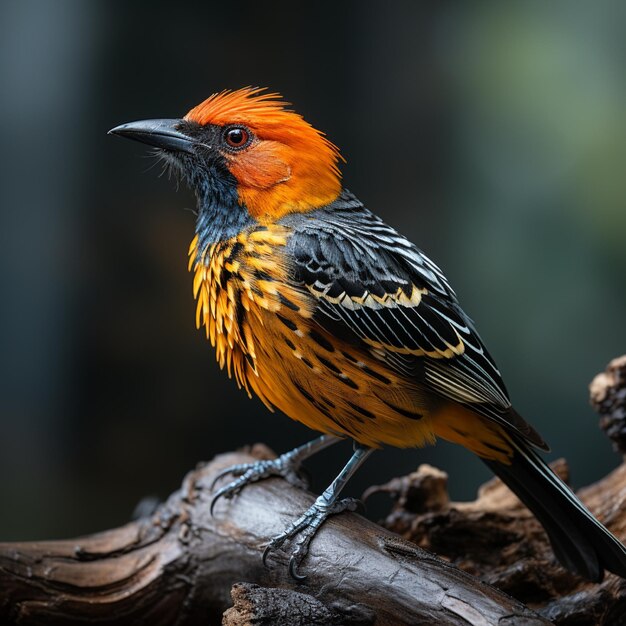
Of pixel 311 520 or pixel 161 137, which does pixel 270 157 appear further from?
pixel 311 520

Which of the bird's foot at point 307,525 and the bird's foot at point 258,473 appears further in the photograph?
the bird's foot at point 258,473

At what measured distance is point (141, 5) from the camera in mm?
4586

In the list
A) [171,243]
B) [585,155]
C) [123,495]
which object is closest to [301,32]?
[171,243]

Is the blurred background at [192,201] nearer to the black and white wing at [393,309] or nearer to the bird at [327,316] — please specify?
the bird at [327,316]

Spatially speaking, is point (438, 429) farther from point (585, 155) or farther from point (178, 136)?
point (585, 155)

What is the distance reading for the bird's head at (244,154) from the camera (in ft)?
9.74

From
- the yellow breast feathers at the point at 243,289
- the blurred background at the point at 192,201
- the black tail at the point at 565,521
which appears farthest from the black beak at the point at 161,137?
the black tail at the point at 565,521

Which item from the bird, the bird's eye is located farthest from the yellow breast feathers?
the bird's eye

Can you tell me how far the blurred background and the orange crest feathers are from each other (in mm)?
1612

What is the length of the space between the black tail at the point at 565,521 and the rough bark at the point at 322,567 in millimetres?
118

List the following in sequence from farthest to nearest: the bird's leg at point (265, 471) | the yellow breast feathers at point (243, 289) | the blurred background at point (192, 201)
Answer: the blurred background at point (192, 201) → the bird's leg at point (265, 471) → the yellow breast feathers at point (243, 289)

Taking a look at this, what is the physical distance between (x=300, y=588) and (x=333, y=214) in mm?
1380

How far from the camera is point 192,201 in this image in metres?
4.86

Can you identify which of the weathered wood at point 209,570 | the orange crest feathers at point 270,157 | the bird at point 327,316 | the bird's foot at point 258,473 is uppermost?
the orange crest feathers at point 270,157
